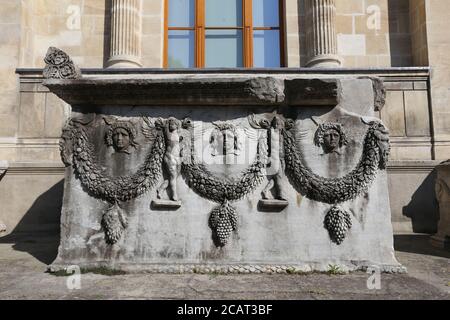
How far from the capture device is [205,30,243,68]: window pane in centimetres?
834

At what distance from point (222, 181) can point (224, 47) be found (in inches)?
208

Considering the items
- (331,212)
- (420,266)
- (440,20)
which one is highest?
(440,20)

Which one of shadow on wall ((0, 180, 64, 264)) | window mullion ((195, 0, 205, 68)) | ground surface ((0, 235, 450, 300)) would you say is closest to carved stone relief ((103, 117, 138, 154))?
ground surface ((0, 235, 450, 300))

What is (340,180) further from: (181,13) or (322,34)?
(181,13)

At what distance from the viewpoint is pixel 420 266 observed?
4.11 metres

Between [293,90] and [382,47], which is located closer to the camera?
[293,90]

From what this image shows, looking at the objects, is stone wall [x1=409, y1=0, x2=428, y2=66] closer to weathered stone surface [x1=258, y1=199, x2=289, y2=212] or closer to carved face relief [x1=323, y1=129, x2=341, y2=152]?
carved face relief [x1=323, y1=129, x2=341, y2=152]

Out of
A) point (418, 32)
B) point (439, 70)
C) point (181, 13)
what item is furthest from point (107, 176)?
point (418, 32)

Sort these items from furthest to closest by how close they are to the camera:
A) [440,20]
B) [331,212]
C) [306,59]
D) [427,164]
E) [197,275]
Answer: [306,59] < [440,20] < [427,164] < [331,212] < [197,275]

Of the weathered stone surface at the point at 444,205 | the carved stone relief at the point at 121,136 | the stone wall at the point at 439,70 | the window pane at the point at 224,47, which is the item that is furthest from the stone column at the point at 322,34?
the carved stone relief at the point at 121,136

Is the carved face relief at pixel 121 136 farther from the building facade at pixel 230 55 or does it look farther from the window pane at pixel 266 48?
the window pane at pixel 266 48

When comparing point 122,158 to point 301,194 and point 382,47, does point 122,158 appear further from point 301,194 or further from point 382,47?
point 382,47

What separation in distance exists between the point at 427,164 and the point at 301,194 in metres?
4.16

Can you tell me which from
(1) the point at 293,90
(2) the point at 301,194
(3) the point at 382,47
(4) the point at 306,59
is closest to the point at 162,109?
(1) the point at 293,90
